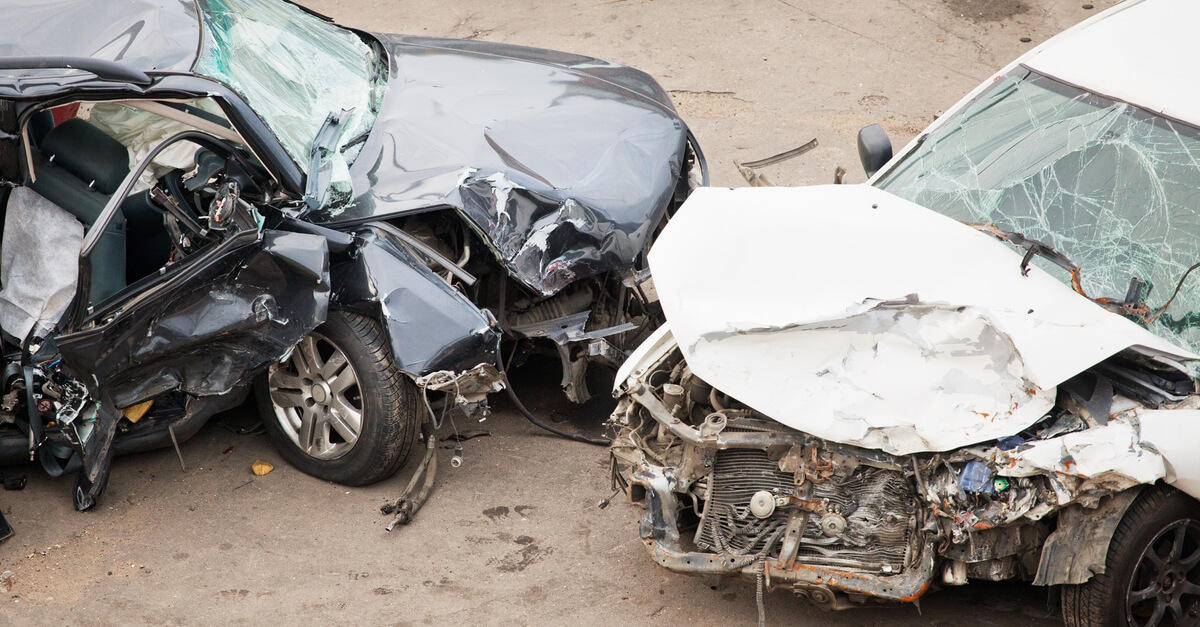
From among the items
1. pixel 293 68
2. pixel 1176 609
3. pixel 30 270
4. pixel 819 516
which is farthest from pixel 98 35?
pixel 1176 609

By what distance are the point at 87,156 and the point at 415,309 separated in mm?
1697

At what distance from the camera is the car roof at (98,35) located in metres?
3.92

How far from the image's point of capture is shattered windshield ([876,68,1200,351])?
10.8 feet

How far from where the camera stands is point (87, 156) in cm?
440

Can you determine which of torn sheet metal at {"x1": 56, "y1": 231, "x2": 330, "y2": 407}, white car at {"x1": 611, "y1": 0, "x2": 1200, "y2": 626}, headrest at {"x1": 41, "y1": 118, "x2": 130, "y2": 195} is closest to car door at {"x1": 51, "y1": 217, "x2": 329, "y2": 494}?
torn sheet metal at {"x1": 56, "y1": 231, "x2": 330, "y2": 407}

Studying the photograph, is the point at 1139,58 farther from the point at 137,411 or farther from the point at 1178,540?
the point at 137,411

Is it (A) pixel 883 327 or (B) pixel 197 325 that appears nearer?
(A) pixel 883 327

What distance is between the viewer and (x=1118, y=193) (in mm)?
3473

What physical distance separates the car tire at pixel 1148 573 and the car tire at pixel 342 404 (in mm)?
2567

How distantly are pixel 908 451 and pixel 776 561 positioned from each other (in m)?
0.56

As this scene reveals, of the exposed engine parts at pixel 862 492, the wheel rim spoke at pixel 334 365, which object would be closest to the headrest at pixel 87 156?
the wheel rim spoke at pixel 334 365

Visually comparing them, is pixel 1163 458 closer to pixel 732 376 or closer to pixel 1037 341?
pixel 1037 341

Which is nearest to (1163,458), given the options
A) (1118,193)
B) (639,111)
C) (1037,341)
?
(1037,341)

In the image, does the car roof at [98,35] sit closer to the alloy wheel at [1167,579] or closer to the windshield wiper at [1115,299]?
the windshield wiper at [1115,299]
